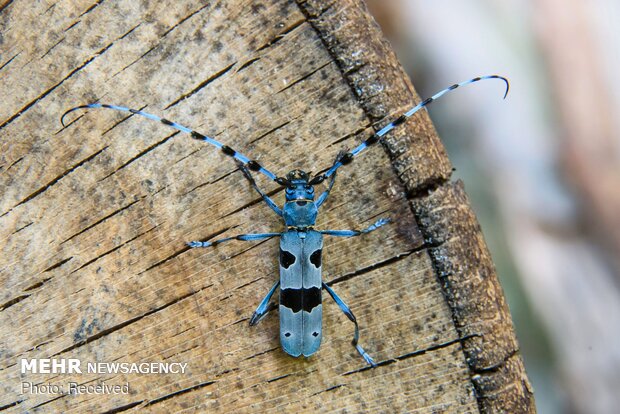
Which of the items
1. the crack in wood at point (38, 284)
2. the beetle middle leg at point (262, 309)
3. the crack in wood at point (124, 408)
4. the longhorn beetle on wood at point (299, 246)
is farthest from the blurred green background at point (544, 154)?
the crack in wood at point (38, 284)

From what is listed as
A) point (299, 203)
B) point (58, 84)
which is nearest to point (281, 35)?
point (299, 203)

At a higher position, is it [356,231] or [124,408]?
[356,231]

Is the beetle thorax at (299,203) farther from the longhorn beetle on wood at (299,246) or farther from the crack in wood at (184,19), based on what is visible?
the crack in wood at (184,19)

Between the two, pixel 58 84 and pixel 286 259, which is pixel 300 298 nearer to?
pixel 286 259

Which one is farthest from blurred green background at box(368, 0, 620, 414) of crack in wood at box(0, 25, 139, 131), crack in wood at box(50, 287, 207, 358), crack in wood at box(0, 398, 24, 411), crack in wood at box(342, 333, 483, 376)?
crack in wood at box(0, 398, 24, 411)

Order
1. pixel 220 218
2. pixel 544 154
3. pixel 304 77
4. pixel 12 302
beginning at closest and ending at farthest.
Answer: pixel 304 77 < pixel 220 218 < pixel 12 302 < pixel 544 154

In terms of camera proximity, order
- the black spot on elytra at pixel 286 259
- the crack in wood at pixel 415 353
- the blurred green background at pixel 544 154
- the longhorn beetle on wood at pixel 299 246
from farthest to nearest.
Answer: the blurred green background at pixel 544 154 < the black spot on elytra at pixel 286 259 < the longhorn beetle on wood at pixel 299 246 < the crack in wood at pixel 415 353

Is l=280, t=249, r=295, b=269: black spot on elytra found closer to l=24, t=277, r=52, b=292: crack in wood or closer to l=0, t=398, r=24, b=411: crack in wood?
l=24, t=277, r=52, b=292: crack in wood
